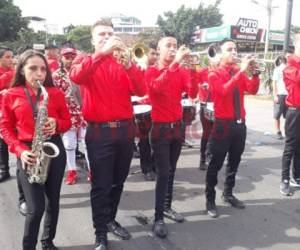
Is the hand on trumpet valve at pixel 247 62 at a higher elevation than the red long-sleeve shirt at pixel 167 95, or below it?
higher

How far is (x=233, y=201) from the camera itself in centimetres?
464

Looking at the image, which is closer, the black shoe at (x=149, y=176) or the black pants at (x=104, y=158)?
the black pants at (x=104, y=158)

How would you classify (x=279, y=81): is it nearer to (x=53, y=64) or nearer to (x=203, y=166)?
(x=203, y=166)

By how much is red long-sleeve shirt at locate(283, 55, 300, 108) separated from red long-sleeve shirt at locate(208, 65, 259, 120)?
0.80 m

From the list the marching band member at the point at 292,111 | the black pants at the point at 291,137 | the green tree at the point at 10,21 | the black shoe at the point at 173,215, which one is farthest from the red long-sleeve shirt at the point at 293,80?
the green tree at the point at 10,21

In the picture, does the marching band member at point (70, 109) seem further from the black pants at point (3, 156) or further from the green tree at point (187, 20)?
the green tree at point (187, 20)

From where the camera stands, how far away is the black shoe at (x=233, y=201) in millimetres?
4590

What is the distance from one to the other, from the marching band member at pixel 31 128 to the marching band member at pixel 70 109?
1.97m

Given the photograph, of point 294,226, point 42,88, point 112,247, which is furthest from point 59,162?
point 294,226

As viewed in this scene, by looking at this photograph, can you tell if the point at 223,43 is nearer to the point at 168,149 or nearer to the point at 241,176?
the point at 168,149

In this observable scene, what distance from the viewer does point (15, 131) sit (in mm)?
3197

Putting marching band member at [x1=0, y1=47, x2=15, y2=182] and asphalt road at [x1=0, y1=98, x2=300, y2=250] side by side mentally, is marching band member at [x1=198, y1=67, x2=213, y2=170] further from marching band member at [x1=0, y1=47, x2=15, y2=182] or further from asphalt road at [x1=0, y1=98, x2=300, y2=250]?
marching band member at [x1=0, y1=47, x2=15, y2=182]

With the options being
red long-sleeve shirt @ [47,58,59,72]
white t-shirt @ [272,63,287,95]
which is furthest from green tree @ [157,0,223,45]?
red long-sleeve shirt @ [47,58,59,72]

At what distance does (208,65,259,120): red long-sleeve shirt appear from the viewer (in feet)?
13.1
